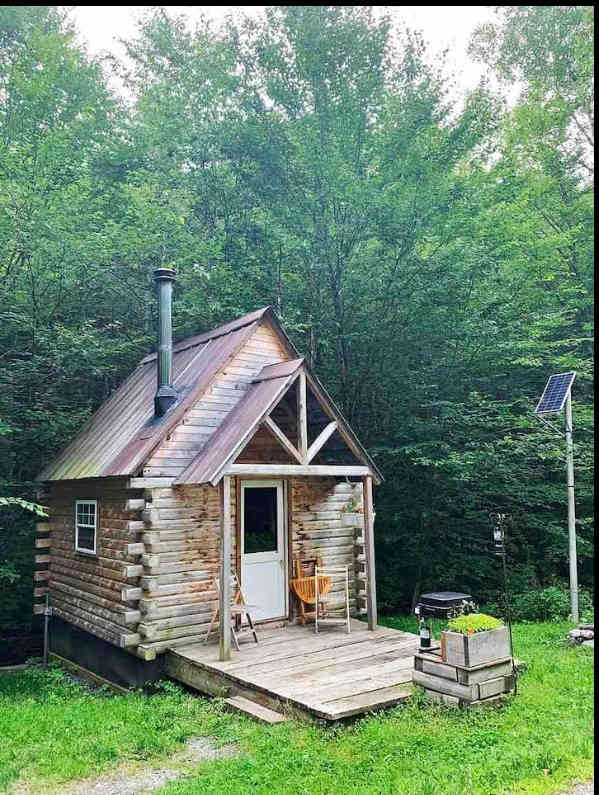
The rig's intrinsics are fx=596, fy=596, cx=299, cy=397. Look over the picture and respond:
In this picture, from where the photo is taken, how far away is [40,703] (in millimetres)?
7680

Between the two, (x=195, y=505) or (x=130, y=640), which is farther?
(x=195, y=505)

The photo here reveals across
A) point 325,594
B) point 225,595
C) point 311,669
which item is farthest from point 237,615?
point 311,669

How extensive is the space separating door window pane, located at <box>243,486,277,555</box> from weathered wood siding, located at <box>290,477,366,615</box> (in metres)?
0.33

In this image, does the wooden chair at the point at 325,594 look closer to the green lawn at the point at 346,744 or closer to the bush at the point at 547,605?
the green lawn at the point at 346,744

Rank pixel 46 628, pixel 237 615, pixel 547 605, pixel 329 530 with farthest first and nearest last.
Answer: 1. pixel 547 605
2. pixel 46 628
3. pixel 329 530
4. pixel 237 615

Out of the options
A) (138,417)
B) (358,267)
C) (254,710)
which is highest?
(358,267)

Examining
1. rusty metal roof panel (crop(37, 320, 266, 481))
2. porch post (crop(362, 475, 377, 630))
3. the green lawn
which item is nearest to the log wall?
rusty metal roof panel (crop(37, 320, 266, 481))

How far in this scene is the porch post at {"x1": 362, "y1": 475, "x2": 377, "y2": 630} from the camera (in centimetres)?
868

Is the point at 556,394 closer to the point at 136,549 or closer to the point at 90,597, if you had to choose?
the point at 136,549

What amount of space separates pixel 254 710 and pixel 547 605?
6845 millimetres

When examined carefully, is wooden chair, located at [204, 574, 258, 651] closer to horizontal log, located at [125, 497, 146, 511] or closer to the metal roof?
horizontal log, located at [125, 497, 146, 511]

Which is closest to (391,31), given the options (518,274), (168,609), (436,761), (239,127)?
(239,127)

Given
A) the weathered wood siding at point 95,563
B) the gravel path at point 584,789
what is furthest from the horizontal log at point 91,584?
the gravel path at point 584,789

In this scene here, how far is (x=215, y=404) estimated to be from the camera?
8.76 metres
